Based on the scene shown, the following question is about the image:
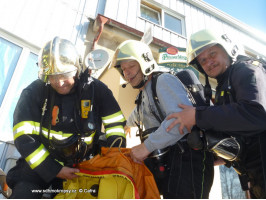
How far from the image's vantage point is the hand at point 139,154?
6.27 ft

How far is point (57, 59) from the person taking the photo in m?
2.21

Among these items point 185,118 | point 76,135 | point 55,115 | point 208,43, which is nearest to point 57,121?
point 55,115

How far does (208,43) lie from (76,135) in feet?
5.89

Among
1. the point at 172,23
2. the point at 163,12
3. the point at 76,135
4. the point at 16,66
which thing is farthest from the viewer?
the point at 172,23

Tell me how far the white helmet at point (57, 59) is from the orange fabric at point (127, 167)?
104cm

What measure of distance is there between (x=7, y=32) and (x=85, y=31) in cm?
184

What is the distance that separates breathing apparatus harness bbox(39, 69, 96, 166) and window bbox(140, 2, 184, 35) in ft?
20.1

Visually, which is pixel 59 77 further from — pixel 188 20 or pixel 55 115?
pixel 188 20

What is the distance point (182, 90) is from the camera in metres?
1.96

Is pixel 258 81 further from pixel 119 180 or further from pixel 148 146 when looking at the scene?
pixel 119 180

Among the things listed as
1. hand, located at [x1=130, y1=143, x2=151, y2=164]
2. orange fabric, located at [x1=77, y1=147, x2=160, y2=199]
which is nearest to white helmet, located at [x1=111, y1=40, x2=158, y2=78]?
hand, located at [x1=130, y1=143, x2=151, y2=164]

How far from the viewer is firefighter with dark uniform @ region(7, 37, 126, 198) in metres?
1.89

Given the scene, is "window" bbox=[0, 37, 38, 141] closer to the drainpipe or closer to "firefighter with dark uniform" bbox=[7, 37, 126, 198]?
the drainpipe

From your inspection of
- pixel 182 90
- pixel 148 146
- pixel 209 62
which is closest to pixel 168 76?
pixel 182 90
